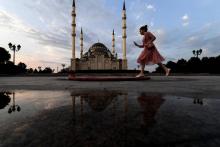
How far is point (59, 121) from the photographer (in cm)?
202

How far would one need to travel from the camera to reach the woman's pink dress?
36.4 feet

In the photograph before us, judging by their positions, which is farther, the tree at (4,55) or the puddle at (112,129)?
the tree at (4,55)

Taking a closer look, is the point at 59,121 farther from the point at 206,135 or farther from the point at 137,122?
the point at 206,135

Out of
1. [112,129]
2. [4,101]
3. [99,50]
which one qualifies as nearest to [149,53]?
[4,101]

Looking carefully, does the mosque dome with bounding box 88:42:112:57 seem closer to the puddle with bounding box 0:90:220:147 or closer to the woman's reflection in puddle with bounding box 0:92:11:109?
the woman's reflection in puddle with bounding box 0:92:11:109

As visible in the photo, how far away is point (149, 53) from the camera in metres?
11.2

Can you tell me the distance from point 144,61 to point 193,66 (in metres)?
46.4

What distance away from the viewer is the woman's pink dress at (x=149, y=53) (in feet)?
36.4

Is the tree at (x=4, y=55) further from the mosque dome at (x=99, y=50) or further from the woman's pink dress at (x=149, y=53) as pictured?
the woman's pink dress at (x=149, y=53)

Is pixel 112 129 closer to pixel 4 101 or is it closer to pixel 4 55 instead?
pixel 4 101

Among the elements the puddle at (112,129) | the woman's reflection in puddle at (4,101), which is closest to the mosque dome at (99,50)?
the woman's reflection in puddle at (4,101)

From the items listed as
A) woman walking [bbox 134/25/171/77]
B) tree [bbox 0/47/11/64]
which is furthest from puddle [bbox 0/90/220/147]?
tree [bbox 0/47/11/64]

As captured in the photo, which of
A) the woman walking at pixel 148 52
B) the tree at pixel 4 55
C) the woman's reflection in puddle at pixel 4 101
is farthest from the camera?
the tree at pixel 4 55

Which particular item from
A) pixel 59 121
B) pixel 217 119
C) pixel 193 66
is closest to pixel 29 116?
pixel 59 121
